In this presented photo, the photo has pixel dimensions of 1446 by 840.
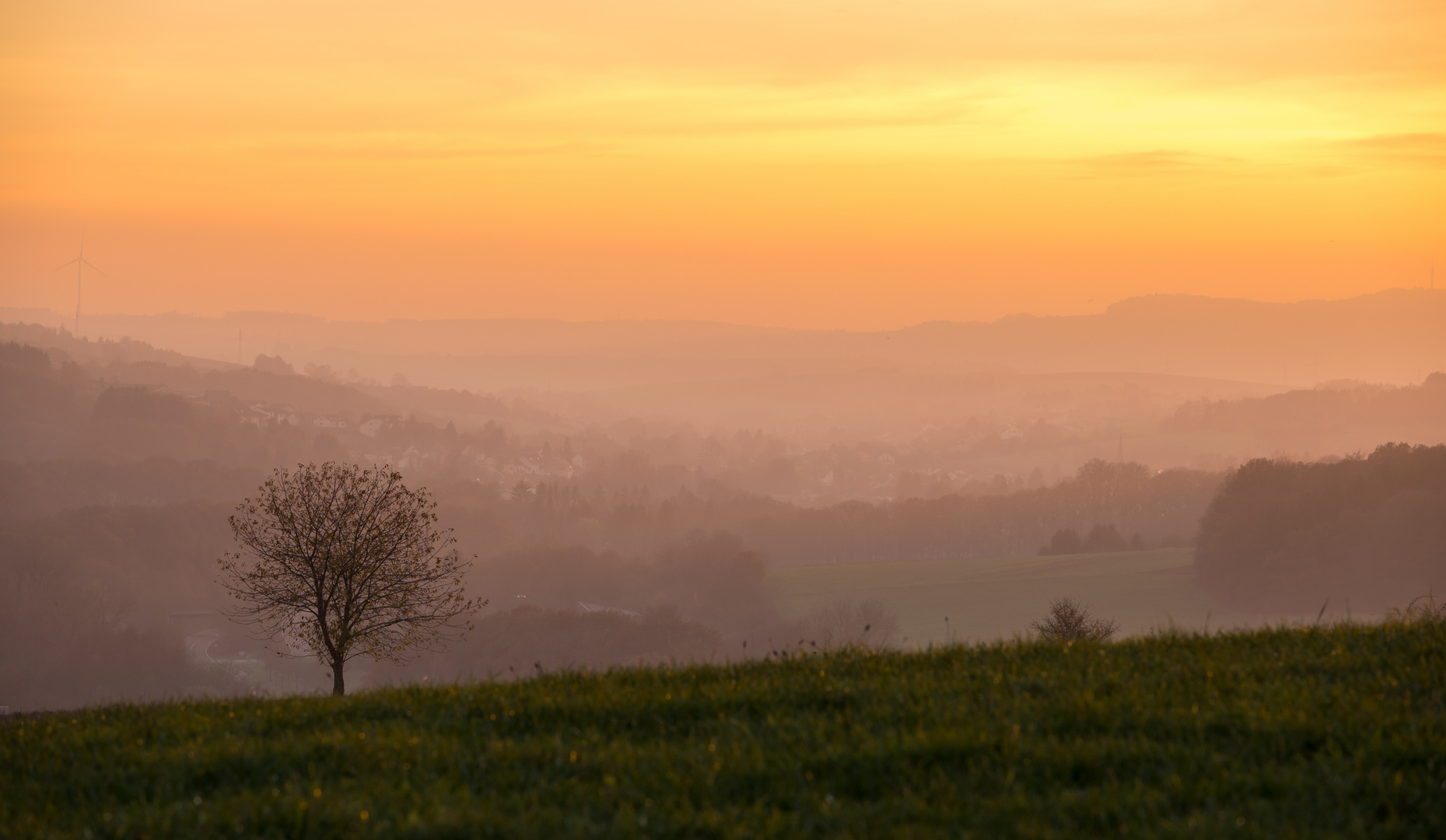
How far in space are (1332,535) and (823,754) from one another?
12924 cm

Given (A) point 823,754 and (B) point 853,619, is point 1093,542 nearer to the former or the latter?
(B) point 853,619

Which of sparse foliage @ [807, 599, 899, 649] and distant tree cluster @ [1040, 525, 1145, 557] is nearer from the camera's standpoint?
sparse foliage @ [807, 599, 899, 649]

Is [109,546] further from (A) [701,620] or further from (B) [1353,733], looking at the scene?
(B) [1353,733]

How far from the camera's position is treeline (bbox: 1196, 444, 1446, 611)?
117m

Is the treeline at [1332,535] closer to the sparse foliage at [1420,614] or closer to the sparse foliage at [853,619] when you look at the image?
the sparse foliage at [853,619]

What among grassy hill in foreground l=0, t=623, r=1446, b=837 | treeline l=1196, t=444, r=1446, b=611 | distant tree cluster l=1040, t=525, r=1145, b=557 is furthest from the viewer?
distant tree cluster l=1040, t=525, r=1145, b=557

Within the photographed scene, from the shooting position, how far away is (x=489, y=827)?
24.6ft

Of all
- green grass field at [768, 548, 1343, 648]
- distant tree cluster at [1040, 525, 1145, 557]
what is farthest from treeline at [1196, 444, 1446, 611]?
distant tree cluster at [1040, 525, 1145, 557]

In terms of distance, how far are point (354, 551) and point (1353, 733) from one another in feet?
77.9

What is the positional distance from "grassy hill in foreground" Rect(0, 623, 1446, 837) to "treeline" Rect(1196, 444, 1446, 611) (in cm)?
11715

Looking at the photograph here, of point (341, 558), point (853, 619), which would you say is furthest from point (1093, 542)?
point (341, 558)

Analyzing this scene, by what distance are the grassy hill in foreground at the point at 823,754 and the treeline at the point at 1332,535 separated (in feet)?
384

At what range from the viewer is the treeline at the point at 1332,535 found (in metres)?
117

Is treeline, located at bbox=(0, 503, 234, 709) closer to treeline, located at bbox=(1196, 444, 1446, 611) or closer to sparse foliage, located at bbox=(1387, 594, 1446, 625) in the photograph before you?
treeline, located at bbox=(1196, 444, 1446, 611)
